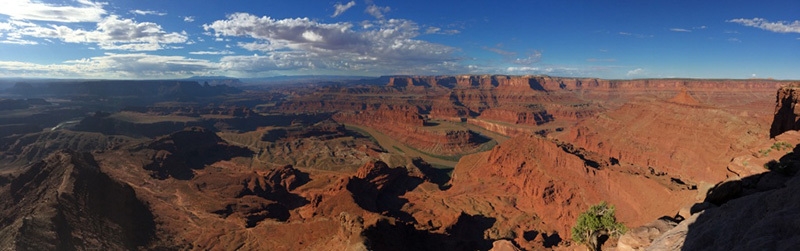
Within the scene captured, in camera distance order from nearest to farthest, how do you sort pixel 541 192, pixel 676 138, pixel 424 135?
pixel 541 192 < pixel 676 138 < pixel 424 135

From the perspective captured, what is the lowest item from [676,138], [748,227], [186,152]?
[186,152]

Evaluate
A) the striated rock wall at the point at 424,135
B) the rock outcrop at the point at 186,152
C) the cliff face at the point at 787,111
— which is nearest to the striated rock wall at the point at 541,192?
the cliff face at the point at 787,111

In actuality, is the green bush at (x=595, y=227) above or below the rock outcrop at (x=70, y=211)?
above

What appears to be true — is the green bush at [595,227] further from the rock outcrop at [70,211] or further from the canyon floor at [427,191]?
the rock outcrop at [70,211]

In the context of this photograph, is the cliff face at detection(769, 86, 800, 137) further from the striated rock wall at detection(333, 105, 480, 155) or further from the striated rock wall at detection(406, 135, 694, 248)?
the striated rock wall at detection(333, 105, 480, 155)

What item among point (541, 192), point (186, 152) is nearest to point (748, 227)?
point (541, 192)

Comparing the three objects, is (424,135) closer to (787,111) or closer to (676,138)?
(676,138)

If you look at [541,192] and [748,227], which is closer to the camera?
[748,227]
